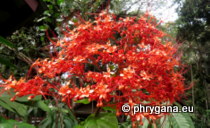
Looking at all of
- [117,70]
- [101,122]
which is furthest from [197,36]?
A: [101,122]

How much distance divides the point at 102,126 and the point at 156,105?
0.30 metres

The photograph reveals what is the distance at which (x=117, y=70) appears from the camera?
3.25 feet

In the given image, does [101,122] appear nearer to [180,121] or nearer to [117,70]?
[117,70]

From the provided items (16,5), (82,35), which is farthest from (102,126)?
(16,5)

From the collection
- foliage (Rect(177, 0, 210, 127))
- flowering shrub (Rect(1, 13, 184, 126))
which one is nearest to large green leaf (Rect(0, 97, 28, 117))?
flowering shrub (Rect(1, 13, 184, 126))

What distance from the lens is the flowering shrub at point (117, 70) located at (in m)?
0.84

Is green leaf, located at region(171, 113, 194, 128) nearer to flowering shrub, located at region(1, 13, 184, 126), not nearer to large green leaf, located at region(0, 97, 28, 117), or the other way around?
flowering shrub, located at region(1, 13, 184, 126)

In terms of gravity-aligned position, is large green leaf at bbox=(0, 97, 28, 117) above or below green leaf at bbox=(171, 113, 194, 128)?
above

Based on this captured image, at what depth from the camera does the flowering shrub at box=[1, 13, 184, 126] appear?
0.84 metres

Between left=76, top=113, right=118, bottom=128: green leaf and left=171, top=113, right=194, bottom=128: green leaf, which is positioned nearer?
left=76, top=113, right=118, bottom=128: green leaf

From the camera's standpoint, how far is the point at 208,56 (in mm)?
6008

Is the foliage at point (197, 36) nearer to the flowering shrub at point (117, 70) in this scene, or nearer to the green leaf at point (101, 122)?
the flowering shrub at point (117, 70)

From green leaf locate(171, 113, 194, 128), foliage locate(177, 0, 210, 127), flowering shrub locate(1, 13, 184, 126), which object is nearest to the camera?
flowering shrub locate(1, 13, 184, 126)

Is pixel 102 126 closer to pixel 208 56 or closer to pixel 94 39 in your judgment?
pixel 94 39
